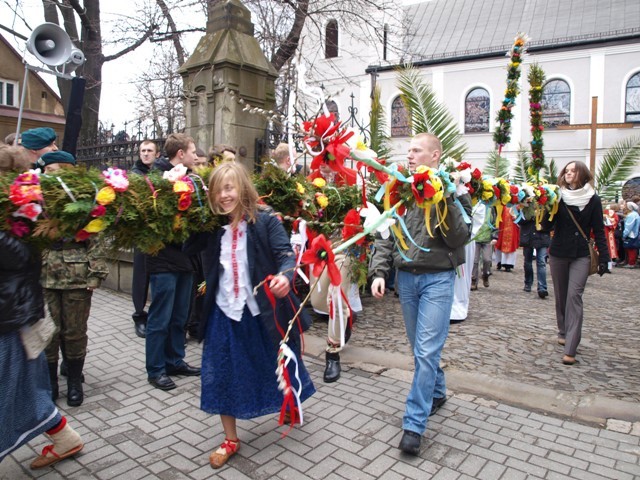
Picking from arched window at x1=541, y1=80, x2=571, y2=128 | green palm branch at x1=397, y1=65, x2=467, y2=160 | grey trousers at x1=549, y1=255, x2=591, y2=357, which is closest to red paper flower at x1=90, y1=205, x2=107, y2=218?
grey trousers at x1=549, y1=255, x2=591, y2=357

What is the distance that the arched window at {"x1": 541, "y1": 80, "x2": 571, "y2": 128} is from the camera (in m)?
28.4

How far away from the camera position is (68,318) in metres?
4.06

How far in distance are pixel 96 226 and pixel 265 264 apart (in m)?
0.99

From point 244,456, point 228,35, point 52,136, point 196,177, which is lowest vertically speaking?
point 244,456

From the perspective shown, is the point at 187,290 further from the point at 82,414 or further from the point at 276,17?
the point at 276,17

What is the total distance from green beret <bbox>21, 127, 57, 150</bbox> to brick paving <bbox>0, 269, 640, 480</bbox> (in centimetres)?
205

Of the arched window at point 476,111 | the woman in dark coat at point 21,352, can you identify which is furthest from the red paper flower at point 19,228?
the arched window at point 476,111

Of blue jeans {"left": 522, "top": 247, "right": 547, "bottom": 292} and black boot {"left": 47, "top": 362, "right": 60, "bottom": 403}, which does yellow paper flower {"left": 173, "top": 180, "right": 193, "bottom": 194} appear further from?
blue jeans {"left": 522, "top": 247, "right": 547, "bottom": 292}

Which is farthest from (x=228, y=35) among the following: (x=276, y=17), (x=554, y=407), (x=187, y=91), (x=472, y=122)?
(x=472, y=122)

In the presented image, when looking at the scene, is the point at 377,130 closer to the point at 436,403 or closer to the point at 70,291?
the point at 436,403

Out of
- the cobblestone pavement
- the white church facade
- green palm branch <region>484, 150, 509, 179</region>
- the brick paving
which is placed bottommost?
the brick paving

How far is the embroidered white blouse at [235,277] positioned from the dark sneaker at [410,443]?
1222 millimetres

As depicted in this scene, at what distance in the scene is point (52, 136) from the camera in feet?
15.0

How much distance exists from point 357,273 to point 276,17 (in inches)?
479
